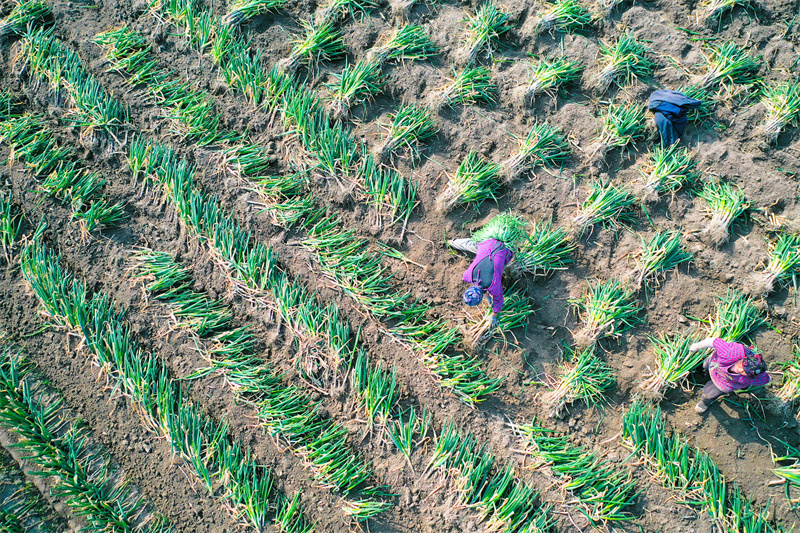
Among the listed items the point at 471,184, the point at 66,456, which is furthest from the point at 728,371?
the point at 66,456

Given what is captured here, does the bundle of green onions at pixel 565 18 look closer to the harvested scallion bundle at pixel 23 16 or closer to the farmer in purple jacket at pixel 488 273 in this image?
the farmer in purple jacket at pixel 488 273

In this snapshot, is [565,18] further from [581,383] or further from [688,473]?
[688,473]

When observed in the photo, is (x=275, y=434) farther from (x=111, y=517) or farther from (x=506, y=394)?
(x=506, y=394)

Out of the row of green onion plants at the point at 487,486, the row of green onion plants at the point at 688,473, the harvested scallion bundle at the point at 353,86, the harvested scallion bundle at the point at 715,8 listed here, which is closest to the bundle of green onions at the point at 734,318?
the row of green onion plants at the point at 688,473

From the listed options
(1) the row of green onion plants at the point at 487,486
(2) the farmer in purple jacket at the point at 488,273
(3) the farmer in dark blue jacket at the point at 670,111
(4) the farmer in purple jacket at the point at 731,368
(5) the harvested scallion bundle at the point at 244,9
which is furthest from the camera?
(5) the harvested scallion bundle at the point at 244,9

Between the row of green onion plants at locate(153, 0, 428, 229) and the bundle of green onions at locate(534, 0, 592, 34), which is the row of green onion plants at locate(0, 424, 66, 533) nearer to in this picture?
the row of green onion plants at locate(153, 0, 428, 229)

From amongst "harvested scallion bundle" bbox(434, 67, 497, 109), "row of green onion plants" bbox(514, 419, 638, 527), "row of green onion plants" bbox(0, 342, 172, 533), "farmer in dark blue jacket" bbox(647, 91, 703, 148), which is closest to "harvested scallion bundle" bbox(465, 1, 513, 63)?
"harvested scallion bundle" bbox(434, 67, 497, 109)
